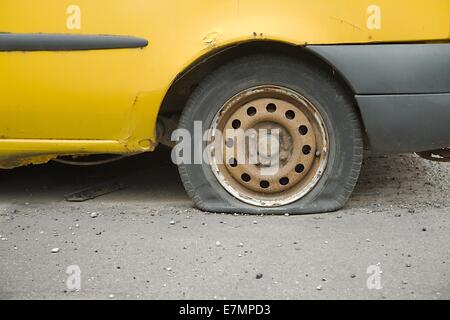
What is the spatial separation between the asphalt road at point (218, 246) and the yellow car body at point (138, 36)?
0.49m

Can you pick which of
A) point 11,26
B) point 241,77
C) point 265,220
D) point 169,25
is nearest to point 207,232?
point 265,220

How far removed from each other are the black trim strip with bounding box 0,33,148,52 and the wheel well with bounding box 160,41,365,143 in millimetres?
324

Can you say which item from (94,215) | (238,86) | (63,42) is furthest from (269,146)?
(63,42)

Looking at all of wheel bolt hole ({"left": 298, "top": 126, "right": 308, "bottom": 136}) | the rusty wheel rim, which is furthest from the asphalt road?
wheel bolt hole ({"left": 298, "top": 126, "right": 308, "bottom": 136})

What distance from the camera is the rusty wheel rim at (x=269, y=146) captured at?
391 centimetres

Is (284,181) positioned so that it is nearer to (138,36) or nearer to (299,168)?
(299,168)

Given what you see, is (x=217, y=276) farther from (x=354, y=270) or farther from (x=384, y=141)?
(x=384, y=141)

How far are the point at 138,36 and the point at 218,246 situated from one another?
3.78 ft

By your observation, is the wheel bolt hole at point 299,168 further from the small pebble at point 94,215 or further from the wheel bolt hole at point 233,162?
the small pebble at point 94,215

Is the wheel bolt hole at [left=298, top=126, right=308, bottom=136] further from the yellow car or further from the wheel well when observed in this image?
the wheel well

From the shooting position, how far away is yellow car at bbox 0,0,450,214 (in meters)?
3.66

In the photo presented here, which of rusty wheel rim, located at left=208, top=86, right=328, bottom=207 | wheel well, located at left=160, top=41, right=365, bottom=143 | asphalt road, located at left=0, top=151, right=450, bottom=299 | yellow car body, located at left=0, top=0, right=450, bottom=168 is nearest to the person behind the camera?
asphalt road, located at left=0, top=151, right=450, bottom=299

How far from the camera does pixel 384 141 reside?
3787 millimetres

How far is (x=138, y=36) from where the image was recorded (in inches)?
146
